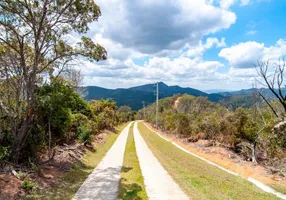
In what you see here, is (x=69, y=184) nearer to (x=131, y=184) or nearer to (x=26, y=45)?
(x=131, y=184)

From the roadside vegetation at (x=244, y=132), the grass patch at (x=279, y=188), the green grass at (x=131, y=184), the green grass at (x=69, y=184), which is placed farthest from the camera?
the roadside vegetation at (x=244, y=132)

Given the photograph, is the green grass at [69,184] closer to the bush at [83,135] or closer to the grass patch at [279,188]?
the bush at [83,135]

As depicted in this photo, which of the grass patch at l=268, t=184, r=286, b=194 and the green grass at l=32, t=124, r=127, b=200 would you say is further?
the grass patch at l=268, t=184, r=286, b=194

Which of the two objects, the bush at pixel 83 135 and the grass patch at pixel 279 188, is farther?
the bush at pixel 83 135

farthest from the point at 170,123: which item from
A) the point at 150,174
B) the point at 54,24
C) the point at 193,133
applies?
the point at 54,24

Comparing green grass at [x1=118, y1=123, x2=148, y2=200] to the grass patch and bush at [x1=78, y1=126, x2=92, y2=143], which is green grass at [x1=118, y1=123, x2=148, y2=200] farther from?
the grass patch

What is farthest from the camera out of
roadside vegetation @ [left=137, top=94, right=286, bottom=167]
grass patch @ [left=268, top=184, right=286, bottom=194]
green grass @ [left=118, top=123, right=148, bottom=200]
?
roadside vegetation @ [left=137, top=94, right=286, bottom=167]

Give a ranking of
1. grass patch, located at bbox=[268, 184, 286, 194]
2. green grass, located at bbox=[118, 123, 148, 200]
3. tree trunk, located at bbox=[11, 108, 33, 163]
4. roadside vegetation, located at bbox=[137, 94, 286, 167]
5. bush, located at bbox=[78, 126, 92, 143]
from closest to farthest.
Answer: green grass, located at bbox=[118, 123, 148, 200] < tree trunk, located at bbox=[11, 108, 33, 163] < grass patch, located at bbox=[268, 184, 286, 194] < bush, located at bbox=[78, 126, 92, 143] < roadside vegetation, located at bbox=[137, 94, 286, 167]

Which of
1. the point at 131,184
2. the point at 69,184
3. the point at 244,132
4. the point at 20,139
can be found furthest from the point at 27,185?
the point at 244,132

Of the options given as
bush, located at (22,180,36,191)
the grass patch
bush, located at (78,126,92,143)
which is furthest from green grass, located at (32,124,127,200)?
the grass patch

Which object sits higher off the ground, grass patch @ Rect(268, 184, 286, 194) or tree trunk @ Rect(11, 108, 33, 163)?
tree trunk @ Rect(11, 108, 33, 163)

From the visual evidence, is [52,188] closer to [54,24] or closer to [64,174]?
[64,174]

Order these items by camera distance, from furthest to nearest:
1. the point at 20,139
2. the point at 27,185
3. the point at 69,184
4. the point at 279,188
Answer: the point at 279,188
the point at 20,139
the point at 69,184
the point at 27,185

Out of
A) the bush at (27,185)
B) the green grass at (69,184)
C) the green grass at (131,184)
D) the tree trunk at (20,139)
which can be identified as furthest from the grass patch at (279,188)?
the tree trunk at (20,139)
